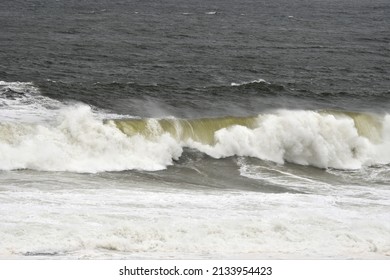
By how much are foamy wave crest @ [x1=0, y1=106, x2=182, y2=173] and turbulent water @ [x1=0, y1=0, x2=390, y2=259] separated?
67 millimetres

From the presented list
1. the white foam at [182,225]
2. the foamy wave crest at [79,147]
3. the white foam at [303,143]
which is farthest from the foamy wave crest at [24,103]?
the white foam at [182,225]

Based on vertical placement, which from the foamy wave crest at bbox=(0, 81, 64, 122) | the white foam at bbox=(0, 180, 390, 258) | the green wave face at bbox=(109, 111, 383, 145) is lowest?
the white foam at bbox=(0, 180, 390, 258)

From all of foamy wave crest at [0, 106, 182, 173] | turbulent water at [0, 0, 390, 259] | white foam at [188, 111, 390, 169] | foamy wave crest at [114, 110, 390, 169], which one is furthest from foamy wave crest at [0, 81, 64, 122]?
white foam at [188, 111, 390, 169]

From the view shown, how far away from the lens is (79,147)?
2745cm

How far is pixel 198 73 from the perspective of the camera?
4175cm

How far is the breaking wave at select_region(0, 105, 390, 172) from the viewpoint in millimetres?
26625

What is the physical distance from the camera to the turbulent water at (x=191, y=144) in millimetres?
19516

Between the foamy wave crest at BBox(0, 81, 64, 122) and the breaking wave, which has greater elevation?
the foamy wave crest at BBox(0, 81, 64, 122)

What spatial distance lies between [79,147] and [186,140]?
4976 mm

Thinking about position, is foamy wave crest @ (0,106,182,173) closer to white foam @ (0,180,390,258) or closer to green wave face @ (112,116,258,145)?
green wave face @ (112,116,258,145)

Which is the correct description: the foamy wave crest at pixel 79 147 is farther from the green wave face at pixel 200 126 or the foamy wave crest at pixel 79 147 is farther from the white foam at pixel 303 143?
the white foam at pixel 303 143

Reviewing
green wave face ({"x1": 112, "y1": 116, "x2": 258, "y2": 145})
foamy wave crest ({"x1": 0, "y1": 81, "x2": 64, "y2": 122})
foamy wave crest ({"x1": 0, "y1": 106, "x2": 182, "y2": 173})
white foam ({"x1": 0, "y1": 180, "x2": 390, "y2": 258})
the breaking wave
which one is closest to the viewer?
white foam ({"x1": 0, "y1": 180, "x2": 390, "y2": 258})

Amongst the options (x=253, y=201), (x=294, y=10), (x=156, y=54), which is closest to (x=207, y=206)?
(x=253, y=201)

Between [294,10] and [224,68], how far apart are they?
38352 millimetres
